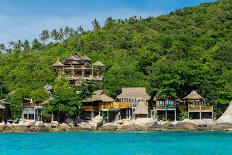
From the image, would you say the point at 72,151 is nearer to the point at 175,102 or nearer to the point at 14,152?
the point at 14,152

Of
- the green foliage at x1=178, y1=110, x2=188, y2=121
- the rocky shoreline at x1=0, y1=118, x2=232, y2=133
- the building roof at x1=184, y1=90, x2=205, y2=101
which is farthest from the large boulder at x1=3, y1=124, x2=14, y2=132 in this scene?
the building roof at x1=184, y1=90, x2=205, y2=101

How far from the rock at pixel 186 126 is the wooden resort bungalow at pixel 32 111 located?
1502 centimetres

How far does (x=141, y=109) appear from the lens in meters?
48.8

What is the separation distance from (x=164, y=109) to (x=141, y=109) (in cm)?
245

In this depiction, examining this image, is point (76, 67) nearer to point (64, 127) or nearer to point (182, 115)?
point (64, 127)

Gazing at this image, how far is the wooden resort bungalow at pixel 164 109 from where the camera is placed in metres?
48.8

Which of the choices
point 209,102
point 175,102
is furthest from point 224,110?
point 175,102

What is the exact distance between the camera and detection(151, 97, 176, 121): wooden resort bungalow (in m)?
48.8

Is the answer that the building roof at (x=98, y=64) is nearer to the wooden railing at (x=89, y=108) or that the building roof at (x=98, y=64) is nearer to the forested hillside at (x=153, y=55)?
the forested hillside at (x=153, y=55)

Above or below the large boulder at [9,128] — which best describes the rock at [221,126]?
above

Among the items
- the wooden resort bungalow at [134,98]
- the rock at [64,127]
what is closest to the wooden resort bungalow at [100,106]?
the wooden resort bungalow at [134,98]

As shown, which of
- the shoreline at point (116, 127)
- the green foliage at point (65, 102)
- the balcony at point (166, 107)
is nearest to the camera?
the shoreline at point (116, 127)

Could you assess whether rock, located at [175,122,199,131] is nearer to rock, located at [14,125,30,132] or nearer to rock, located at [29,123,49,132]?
rock, located at [29,123,49,132]

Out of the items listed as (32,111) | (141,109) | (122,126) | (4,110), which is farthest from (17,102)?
(141,109)
